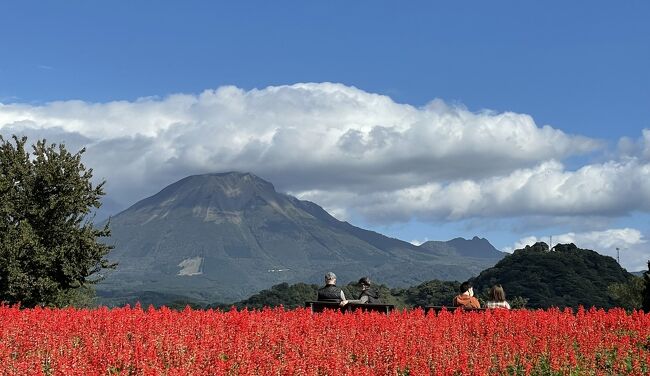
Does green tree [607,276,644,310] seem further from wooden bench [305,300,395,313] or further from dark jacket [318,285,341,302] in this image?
wooden bench [305,300,395,313]

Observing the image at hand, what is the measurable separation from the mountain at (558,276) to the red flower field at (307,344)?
11351 cm

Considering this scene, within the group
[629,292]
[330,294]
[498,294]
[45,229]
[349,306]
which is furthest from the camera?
[629,292]

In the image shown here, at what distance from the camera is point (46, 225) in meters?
38.0

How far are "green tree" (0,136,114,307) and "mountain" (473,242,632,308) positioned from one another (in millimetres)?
95667

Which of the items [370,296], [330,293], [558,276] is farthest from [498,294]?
[558,276]

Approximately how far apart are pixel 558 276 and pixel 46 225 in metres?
112

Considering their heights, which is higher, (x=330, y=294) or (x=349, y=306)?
(x=330, y=294)

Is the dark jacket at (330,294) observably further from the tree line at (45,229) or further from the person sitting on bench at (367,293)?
the tree line at (45,229)

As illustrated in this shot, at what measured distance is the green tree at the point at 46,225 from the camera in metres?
36.3

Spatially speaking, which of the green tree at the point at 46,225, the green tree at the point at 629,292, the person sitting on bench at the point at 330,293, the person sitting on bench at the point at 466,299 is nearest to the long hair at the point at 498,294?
the person sitting on bench at the point at 466,299

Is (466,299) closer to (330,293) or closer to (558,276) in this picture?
(330,293)

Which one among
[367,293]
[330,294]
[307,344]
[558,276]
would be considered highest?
[558,276]

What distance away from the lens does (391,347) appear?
12.3 meters

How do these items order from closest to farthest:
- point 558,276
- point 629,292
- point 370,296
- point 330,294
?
point 330,294, point 370,296, point 629,292, point 558,276
